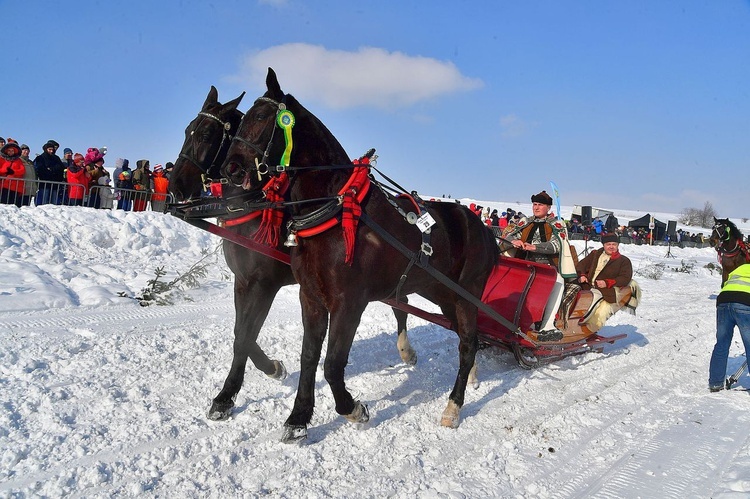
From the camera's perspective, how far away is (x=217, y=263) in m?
10.5

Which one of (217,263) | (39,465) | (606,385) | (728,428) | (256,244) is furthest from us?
(217,263)

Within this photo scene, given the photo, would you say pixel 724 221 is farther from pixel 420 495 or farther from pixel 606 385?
pixel 420 495

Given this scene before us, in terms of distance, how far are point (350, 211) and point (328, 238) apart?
0.26 m

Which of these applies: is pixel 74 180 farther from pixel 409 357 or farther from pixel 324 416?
pixel 324 416

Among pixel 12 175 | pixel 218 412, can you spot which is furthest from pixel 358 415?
pixel 12 175

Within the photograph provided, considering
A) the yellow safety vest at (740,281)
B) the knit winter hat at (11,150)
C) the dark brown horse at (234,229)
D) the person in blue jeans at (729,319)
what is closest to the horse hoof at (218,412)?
the dark brown horse at (234,229)

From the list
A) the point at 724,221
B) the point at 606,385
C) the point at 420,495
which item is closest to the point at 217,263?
the point at 606,385

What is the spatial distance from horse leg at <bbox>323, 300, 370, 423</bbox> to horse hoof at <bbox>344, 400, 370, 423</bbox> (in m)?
0.01

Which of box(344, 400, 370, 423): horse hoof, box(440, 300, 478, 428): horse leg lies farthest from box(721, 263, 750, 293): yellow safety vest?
box(344, 400, 370, 423): horse hoof

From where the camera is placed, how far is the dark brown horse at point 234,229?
449 centimetres

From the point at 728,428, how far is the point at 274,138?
14.6 ft

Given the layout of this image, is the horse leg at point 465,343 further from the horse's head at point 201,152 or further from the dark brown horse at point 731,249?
the dark brown horse at point 731,249

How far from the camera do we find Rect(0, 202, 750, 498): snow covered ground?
11.2ft

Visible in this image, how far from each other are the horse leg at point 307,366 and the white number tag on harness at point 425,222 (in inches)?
40.8
